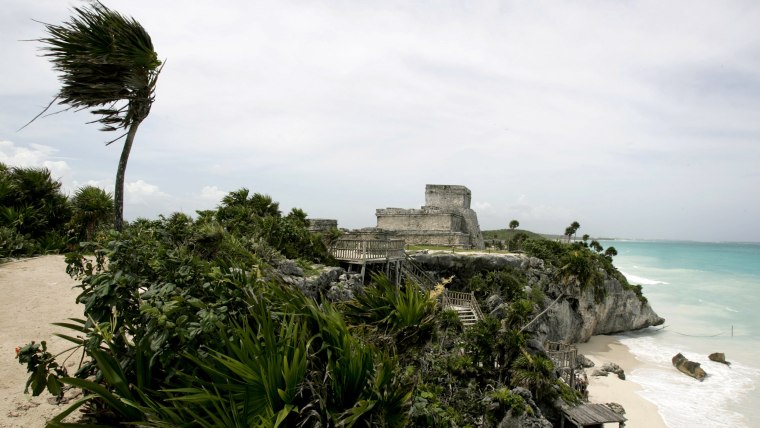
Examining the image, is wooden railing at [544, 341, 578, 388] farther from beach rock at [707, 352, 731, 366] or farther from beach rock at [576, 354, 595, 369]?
beach rock at [707, 352, 731, 366]

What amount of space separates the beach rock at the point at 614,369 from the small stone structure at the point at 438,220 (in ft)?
32.9

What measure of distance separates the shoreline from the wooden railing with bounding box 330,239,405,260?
956 cm

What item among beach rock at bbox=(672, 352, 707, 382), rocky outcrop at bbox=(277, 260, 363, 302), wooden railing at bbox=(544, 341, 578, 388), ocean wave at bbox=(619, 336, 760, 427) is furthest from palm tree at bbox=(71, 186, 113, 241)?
beach rock at bbox=(672, 352, 707, 382)

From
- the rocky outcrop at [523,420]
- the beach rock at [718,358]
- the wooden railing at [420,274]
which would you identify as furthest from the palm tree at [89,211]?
the beach rock at [718,358]

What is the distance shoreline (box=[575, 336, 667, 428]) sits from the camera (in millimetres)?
14742

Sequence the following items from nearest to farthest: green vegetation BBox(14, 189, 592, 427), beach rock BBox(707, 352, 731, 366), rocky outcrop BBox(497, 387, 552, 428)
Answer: green vegetation BBox(14, 189, 592, 427) < rocky outcrop BBox(497, 387, 552, 428) < beach rock BBox(707, 352, 731, 366)

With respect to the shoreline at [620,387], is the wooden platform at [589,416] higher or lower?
higher

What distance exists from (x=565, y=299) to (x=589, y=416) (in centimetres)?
1351

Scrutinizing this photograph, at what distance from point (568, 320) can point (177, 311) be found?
24973 mm

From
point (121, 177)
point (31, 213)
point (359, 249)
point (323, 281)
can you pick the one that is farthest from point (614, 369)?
point (31, 213)

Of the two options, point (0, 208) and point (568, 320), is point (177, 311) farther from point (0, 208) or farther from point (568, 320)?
point (568, 320)

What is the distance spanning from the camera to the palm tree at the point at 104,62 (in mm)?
6203

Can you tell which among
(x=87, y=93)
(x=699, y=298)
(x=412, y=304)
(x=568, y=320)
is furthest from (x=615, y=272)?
(x=87, y=93)

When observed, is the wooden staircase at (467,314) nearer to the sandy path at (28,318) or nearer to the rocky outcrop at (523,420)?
the rocky outcrop at (523,420)
